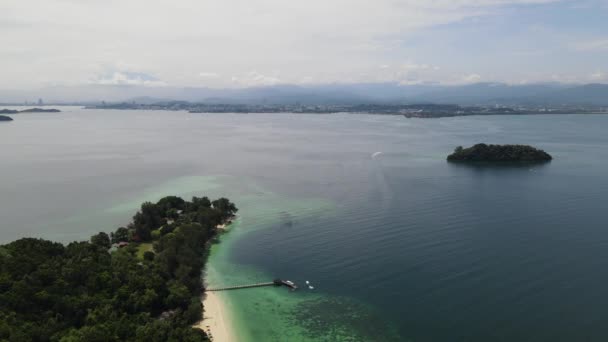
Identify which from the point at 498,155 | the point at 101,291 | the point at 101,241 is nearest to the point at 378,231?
the point at 101,291

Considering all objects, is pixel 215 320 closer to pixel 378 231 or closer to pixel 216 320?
pixel 216 320

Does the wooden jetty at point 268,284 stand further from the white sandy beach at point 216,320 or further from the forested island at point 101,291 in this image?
the forested island at point 101,291

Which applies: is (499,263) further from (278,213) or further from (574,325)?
(278,213)

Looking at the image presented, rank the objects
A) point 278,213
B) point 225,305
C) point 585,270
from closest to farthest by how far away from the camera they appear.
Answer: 1. point 225,305
2. point 585,270
3. point 278,213

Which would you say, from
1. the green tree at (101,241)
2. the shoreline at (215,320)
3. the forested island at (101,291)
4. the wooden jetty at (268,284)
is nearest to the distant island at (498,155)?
the wooden jetty at (268,284)

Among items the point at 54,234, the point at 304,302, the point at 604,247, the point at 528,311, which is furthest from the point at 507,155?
the point at 54,234

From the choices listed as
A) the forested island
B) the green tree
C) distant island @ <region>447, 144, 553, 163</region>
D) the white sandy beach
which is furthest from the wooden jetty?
distant island @ <region>447, 144, 553, 163</region>
